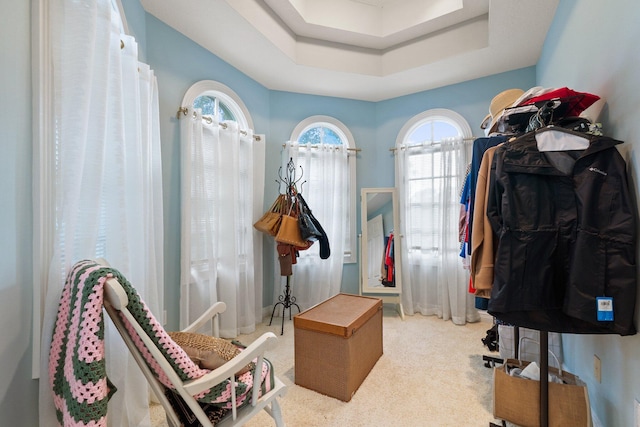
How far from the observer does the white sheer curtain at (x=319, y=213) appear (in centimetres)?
344

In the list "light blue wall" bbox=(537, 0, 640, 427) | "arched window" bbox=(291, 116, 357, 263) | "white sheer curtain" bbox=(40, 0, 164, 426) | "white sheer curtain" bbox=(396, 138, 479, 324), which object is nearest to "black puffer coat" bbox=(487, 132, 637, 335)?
"light blue wall" bbox=(537, 0, 640, 427)

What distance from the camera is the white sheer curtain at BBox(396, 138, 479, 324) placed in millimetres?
3188

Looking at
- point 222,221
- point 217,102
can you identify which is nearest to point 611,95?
point 222,221

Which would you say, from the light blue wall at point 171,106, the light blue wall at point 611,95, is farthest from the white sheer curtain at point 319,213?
the light blue wall at point 611,95

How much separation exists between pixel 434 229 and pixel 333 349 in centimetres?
206

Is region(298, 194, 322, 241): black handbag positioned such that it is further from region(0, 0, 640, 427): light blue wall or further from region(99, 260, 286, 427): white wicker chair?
region(99, 260, 286, 427): white wicker chair

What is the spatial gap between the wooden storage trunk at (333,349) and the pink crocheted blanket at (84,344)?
3.61 ft

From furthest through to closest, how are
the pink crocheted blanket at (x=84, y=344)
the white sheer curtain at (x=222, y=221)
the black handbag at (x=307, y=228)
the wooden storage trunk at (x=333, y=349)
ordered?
the black handbag at (x=307, y=228)
the white sheer curtain at (x=222, y=221)
the wooden storage trunk at (x=333, y=349)
the pink crocheted blanket at (x=84, y=344)

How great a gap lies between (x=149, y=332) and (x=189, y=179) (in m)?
1.62

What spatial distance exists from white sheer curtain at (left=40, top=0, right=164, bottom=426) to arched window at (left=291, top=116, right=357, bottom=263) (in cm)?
200

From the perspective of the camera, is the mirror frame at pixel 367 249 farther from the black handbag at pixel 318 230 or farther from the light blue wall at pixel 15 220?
the light blue wall at pixel 15 220

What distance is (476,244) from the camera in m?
1.33

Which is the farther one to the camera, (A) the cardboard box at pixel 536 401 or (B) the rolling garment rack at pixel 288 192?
(B) the rolling garment rack at pixel 288 192

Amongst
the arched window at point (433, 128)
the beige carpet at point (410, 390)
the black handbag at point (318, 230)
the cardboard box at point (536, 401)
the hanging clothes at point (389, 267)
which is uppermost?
the arched window at point (433, 128)
